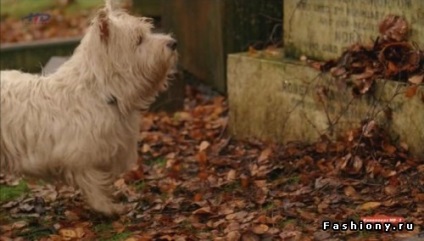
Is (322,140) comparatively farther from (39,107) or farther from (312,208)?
(39,107)

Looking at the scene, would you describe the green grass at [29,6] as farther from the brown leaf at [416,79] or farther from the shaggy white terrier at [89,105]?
the brown leaf at [416,79]

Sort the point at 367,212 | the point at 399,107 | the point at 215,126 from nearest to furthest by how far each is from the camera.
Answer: the point at 367,212
the point at 399,107
the point at 215,126

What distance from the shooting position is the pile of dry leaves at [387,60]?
786cm

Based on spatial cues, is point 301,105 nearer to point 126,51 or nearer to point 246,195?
point 246,195

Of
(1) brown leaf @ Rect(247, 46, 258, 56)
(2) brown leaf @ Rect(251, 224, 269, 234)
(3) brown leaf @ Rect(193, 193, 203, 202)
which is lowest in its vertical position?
(3) brown leaf @ Rect(193, 193, 203, 202)

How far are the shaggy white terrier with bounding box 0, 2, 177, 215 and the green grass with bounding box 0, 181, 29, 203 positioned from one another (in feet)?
3.49

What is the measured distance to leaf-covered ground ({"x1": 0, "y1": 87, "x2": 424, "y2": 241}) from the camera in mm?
6887

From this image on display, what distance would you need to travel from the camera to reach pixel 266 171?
8.27 metres

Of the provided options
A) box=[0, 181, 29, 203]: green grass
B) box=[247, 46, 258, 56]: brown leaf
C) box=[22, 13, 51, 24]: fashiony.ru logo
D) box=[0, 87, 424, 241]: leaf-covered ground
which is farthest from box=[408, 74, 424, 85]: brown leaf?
box=[22, 13, 51, 24]: fashiony.ru logo

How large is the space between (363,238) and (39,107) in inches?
101

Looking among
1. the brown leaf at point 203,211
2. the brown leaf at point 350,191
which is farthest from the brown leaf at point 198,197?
the brown leaf at point 350,191

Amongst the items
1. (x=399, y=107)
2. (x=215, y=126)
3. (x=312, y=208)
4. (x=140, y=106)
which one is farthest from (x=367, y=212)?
(x=215, y=126)

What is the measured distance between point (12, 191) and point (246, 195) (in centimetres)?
218

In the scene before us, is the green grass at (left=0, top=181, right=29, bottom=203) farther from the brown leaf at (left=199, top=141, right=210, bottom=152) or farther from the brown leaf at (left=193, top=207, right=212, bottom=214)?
the brown leaf at (left=193, top=207, right=212, bottom=214)
